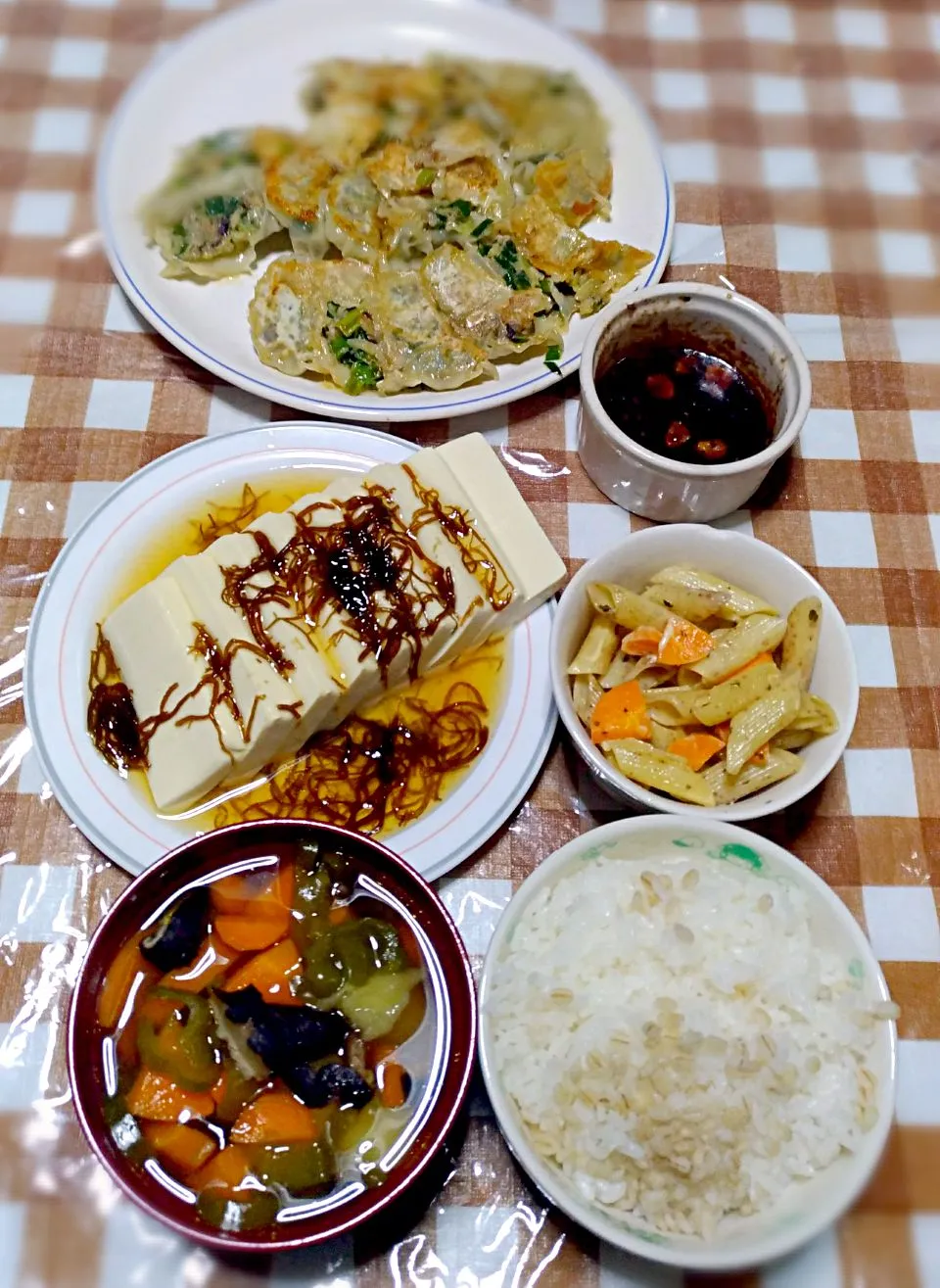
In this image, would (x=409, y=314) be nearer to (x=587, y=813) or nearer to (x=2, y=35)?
(x=587, y=813)

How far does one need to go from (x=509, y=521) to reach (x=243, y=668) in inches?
26.1

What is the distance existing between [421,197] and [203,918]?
194cm

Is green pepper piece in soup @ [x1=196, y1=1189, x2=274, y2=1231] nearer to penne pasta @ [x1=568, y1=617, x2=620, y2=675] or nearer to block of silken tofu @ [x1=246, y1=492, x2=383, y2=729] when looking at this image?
block of silken tofu @ [x1=246, y1=492, x2=383, y2=729]

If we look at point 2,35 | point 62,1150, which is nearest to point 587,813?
point 62,1150

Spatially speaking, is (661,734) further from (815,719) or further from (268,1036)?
(268,1036)

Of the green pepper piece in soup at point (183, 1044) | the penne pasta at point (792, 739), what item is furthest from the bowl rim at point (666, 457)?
the green pepper piece in soup at point (183, 1044)

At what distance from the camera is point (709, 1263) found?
1369 millimetres

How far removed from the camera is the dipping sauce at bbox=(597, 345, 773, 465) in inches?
84.0

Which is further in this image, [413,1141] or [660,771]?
[660,771]

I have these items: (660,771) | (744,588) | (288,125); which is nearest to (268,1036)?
(660,771)

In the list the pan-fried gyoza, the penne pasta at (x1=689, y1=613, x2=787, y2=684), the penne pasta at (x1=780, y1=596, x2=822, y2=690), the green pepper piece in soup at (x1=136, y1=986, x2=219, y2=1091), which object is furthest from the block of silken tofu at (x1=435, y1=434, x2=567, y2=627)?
the green pepper piece in soup at (x1=136, y1=986, x2=219, y2=1091)

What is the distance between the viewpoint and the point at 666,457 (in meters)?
2.09

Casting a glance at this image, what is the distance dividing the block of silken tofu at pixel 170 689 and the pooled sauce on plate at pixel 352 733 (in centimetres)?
2

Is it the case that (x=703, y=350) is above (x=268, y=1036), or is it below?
above
